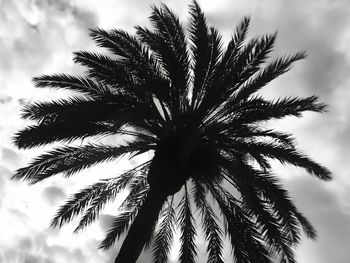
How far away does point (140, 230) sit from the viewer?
870 centimetres

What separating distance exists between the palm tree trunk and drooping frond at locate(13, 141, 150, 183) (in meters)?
1.27

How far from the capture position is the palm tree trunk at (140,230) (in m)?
8.49

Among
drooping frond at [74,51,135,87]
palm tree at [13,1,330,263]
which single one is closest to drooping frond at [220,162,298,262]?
palm tree at [13,1,330,263]

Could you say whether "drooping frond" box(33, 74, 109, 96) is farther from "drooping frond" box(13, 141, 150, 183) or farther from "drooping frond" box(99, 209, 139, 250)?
"drooping frond" box(99, 209, 139, 250)

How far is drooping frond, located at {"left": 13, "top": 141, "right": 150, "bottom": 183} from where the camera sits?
9.27 metres

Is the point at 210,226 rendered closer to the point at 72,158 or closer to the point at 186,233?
the point at 186,233

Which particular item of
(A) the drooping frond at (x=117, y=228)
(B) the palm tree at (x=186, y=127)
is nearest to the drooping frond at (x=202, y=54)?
(B) the palm tree at (x=186, y=127)

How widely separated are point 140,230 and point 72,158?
8.16ft

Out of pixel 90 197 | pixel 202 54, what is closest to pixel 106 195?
pixel 90 197

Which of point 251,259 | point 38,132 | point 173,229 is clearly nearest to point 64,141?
point 38,132

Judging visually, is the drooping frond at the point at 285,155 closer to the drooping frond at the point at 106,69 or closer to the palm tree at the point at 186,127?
the palm tree at the point at 186,127

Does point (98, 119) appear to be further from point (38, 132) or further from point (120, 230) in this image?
point (120, 230)

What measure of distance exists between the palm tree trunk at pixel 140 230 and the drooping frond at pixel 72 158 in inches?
50.2

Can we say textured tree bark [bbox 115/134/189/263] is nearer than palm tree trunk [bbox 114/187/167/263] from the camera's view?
No
